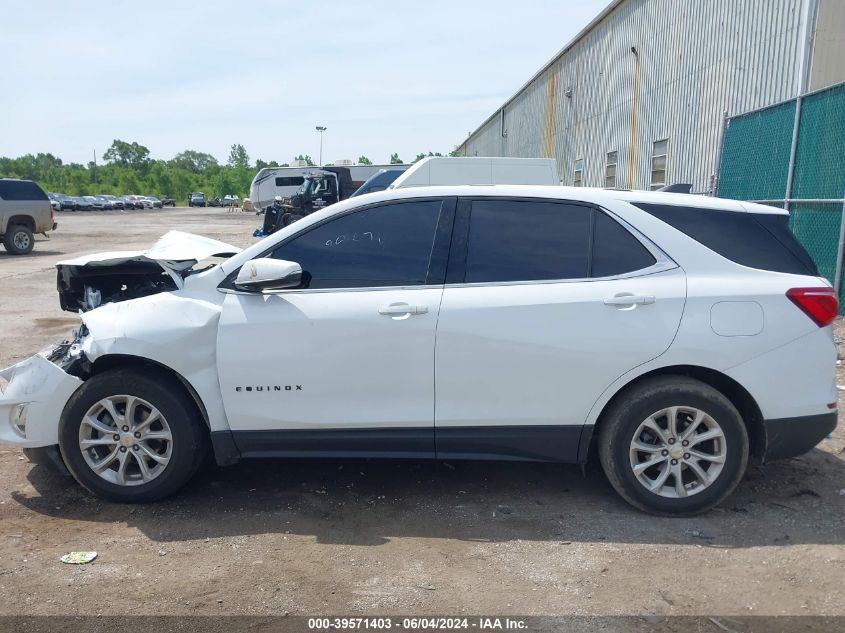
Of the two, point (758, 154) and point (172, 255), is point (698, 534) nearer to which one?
point (172, 255)

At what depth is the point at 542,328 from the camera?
394cm

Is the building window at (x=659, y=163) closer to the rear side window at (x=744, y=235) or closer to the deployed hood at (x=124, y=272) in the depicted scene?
the rear side window at (x=744, y=235)

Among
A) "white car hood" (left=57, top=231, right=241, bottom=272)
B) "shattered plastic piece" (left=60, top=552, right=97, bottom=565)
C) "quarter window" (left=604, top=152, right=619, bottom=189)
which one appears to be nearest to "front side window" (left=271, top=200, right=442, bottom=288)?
"white car hood" (left=57, top=231, right=241, bottom=272)

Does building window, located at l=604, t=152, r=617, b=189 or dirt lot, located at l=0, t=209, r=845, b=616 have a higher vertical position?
building window, located at l=604, t=152, r=617, b=189

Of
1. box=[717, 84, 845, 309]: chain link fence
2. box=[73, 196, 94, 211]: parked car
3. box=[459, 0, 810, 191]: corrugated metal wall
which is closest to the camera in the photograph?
box=[717, 84, 845, 309]: chain link fence

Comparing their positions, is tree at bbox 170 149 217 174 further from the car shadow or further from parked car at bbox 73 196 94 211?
the car shadow

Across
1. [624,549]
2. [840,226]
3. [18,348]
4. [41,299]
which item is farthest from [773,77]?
[41,299]

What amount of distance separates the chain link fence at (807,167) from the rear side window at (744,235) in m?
5.30

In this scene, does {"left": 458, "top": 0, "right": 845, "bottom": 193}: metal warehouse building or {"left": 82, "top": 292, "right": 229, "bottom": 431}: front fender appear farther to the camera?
{"left": 458, "top": 0, "right": 845, "bottom": 193}: metal warehouse building

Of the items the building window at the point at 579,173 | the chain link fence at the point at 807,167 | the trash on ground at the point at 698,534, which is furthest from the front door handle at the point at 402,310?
the building window at the point at 579,173

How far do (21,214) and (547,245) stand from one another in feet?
68.7

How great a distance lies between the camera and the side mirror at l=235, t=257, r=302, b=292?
3980 millimetres

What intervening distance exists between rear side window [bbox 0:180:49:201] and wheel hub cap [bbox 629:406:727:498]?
2103 centimetres

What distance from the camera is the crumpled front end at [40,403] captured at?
A: 422 cm
